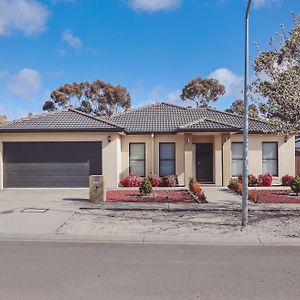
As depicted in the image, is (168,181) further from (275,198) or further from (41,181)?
(275,198)

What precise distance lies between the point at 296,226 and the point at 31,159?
574 inches

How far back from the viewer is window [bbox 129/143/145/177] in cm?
2347

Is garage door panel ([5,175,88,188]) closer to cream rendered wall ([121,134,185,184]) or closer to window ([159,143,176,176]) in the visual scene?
cream rendered wall ([121,134,185,184])

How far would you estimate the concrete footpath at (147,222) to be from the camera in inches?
384

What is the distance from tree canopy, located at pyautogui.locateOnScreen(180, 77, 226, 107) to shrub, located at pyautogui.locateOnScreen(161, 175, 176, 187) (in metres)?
36.9

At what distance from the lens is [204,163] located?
24188 millimetres

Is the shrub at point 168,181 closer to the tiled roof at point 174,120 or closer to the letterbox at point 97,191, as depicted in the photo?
the tiled roof at point 174,120

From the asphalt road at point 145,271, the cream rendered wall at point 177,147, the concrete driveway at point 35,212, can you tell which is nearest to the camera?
the asphalt road at point 145,271

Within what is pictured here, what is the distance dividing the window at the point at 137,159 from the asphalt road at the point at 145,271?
14360mm

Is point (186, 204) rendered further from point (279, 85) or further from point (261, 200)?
point (279, 85)

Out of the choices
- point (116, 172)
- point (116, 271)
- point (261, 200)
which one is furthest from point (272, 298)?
point (116, 172)

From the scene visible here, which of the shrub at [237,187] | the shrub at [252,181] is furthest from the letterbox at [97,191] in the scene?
the shrub at [252,181]

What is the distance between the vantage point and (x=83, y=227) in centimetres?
1086

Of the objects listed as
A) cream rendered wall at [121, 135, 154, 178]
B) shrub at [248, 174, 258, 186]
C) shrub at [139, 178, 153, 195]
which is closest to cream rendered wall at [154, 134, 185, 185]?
cream rendered wall at [121, 135, 154, 178]
